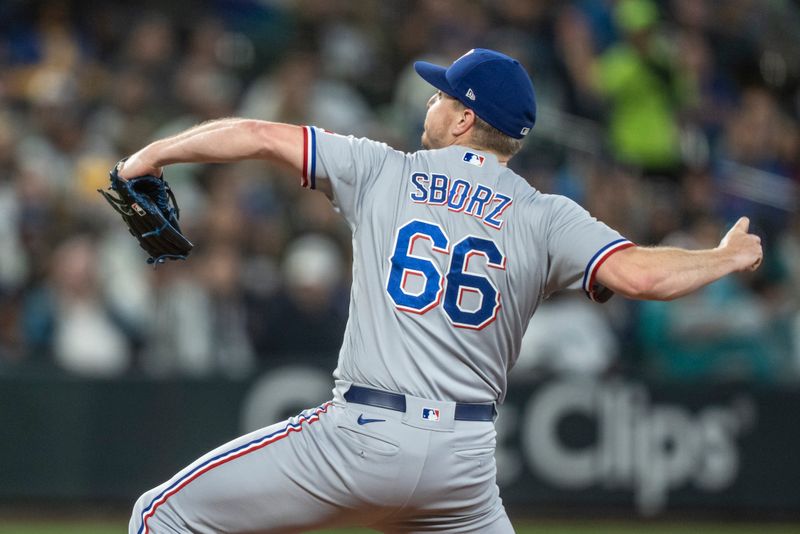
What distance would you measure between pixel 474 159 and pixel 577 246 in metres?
0.48

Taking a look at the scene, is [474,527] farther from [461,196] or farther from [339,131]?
[339,131]

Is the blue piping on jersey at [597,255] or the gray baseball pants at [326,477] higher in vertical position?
the blue piping on jersey at [597,255]

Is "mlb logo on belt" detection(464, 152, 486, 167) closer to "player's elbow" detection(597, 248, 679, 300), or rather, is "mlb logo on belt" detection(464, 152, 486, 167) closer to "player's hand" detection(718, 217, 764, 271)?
"player's elbow" detection(597, 248, 679, 300)

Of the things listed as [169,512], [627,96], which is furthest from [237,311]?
[169,512]

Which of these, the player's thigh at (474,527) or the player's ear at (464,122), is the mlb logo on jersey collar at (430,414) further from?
the player's ear at (464,122)

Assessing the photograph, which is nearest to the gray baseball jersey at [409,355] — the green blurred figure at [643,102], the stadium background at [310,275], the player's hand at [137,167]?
the player's hand at [137,167]

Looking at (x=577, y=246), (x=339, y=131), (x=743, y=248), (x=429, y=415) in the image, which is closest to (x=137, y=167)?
(x=429, y=415)

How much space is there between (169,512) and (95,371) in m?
5.30

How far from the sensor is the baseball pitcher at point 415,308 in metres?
4.16

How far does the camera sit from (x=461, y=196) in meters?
4.34

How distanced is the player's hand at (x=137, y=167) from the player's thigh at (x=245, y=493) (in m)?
0.95

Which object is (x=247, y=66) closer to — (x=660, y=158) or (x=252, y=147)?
(x=660, y=158)

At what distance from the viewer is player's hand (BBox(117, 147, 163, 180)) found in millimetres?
4320

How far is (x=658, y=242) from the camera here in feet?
34.9
